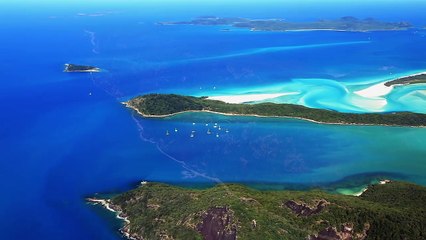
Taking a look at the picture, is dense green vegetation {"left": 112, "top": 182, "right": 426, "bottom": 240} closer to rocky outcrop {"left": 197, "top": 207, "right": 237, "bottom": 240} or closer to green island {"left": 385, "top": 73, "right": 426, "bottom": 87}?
rocky outcrop {"left": 197, "top": 207, "right": 237, "bottom": 240}

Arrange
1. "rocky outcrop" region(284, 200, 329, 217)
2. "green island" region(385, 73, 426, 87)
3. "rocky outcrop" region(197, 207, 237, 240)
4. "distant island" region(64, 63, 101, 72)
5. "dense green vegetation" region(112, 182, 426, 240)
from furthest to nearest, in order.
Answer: "distant island" region(64, 63, 101, 72)
"green island" region(385, 73, 426, 87)
"rocky outcrop" region(284, 200, 329, 217)
"rocky outcrop" region(197, 207, 237, 240)
"dense green vegetation" region(112, 182, 426, 240)

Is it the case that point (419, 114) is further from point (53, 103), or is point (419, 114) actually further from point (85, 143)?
point (53, 103)

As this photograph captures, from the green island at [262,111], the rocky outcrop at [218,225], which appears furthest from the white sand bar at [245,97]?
the rocky outcrop at [218,225]

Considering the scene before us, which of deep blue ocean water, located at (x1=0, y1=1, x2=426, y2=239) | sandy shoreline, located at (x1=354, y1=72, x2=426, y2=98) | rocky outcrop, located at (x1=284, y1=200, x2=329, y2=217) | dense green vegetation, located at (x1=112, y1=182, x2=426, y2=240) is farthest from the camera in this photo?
sandy shoreline, located at (x1=354, y1=72, x2=426, y2=98)

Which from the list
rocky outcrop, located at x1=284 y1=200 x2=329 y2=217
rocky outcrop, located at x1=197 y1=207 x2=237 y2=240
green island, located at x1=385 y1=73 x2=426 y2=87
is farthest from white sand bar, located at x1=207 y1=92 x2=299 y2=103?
rocky outcrop, located at x1=197 y1=207 x2=237 y2=240

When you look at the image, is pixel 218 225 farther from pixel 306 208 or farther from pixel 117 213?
pixel 117 213

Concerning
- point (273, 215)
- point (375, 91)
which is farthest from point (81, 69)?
point (273, 215)

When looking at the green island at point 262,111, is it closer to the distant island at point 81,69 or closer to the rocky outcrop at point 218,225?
the distant island at point 81,69
